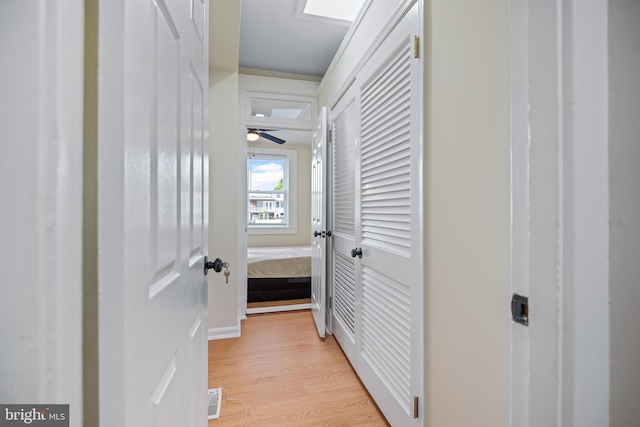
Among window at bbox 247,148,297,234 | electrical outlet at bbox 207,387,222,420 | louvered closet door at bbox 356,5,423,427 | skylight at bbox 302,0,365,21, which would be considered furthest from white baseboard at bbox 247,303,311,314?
skylight at bbox 302,0,365,21

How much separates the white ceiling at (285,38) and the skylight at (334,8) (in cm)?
8

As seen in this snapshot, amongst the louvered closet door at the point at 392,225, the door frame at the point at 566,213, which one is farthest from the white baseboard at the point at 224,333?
the door frame at the point at 566,213

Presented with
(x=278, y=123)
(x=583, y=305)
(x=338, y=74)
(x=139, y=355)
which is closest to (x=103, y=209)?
(x=139, y=355)

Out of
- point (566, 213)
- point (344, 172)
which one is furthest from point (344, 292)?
point (566, 213)

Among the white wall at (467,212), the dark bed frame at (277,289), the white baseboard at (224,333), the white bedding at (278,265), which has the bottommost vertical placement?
the white baseboard at (224,333)

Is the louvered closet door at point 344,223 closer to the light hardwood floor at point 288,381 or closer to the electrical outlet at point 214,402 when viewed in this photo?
the light hardwood floor at point 288,381

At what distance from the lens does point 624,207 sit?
0.48 metres

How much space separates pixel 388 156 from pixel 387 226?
363 millimetres

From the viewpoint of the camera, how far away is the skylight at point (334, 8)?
84.3 inches

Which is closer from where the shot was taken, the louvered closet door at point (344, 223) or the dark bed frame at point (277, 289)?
the louvered closet door at point (344, 223)

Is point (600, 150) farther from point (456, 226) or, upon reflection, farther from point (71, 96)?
point (71, 96)

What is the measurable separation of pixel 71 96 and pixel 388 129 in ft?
4.46

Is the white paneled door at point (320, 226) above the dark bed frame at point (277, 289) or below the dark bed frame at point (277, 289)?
above

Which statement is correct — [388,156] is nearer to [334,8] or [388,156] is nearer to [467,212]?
[467,212]
